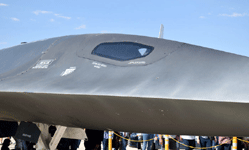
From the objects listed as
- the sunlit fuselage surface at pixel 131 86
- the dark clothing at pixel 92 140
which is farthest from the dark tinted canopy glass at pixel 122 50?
the dark clothing at pixel 92 140

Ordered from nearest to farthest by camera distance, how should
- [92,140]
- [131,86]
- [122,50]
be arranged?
[131,86], [122,50], [92,140]

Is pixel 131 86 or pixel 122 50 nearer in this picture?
pixel 131 86

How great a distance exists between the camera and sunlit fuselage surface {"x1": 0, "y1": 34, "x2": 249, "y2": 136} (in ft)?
11.9

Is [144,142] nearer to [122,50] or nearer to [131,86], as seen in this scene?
[122,50]

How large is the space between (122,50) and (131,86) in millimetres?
1086

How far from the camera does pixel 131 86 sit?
413 centimetres

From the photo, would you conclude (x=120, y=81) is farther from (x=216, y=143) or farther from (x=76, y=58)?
(x=216, y=143)

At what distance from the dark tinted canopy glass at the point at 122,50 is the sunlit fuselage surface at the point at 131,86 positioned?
2 centimetres

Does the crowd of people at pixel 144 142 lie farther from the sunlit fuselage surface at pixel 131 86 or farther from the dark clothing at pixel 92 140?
the sunlit fuselage surface at pixel 131 86

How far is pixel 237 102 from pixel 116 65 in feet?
6.81

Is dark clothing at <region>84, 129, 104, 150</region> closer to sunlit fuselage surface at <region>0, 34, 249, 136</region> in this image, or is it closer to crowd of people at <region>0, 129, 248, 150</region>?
crowd of people at <region>0, 129, 248, 150</region>

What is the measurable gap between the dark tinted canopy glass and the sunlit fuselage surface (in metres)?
0.02

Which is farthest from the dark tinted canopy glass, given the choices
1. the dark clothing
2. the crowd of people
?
the dark clothing

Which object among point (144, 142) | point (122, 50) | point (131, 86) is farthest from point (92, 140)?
point (144, 142)
